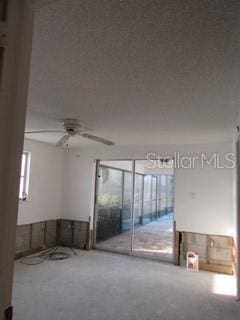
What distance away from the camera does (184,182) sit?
505cm

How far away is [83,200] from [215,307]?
359cm

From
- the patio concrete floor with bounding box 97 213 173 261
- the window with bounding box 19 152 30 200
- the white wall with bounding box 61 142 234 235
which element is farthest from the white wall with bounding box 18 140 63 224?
the patio concrete floor with bounding box 97 213 173 261

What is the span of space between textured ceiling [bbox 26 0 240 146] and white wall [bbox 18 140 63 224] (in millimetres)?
2151

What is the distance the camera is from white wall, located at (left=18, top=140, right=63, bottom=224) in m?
5.19

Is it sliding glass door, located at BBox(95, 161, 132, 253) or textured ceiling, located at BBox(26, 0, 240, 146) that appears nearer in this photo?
textured ceiling, located at BBox(26, 0, 240, 146)

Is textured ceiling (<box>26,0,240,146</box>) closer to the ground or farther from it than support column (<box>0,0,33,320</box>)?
farther from it

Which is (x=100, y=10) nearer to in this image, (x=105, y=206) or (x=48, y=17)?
(x=48, y=17)

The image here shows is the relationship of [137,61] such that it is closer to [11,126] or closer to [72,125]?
[11,126]

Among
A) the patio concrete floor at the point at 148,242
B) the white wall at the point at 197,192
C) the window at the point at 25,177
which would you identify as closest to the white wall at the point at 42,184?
the window at the point at 25,177

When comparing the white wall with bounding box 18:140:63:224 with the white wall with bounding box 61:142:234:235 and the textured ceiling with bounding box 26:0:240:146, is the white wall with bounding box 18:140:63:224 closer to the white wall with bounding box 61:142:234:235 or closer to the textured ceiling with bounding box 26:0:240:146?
the white wall with bounding box 61:142:234:235

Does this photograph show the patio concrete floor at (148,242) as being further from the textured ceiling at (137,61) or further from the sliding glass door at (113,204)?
the textured ceiling at (137,61)

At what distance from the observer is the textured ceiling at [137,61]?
4.32ft

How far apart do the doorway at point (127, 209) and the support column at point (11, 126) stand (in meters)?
4.76

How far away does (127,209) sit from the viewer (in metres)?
6.66
